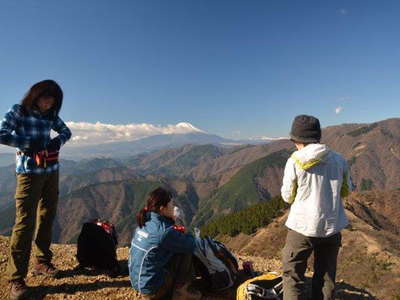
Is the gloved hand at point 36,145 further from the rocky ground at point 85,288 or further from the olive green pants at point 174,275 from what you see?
the olive green pants at point 174,275

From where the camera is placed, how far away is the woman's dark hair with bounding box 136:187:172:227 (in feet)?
17.8

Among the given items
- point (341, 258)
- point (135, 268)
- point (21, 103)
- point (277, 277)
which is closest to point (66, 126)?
point (21, 103)

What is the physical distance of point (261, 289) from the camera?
581 cm

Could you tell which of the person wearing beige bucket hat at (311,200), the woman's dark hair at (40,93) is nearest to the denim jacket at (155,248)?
the person wearing beige bucket hat at (311,200)

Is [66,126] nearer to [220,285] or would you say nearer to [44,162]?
[44,162]

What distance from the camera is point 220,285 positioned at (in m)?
6.38

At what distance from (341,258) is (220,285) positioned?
3129 centimetres

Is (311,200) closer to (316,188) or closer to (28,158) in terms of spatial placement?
(316,188)

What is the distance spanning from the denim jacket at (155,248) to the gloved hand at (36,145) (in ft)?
9.98

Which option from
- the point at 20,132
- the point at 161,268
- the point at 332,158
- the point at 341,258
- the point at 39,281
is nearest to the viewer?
the point at 332,158

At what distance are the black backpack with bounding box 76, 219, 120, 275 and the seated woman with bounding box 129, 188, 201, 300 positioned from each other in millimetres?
2380

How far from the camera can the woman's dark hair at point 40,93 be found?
6277mm

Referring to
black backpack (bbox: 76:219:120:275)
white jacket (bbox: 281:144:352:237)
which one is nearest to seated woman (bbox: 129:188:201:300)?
white jacket (bbox: 281:144:352:237)

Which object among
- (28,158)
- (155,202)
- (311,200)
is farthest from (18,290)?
(311,200)
